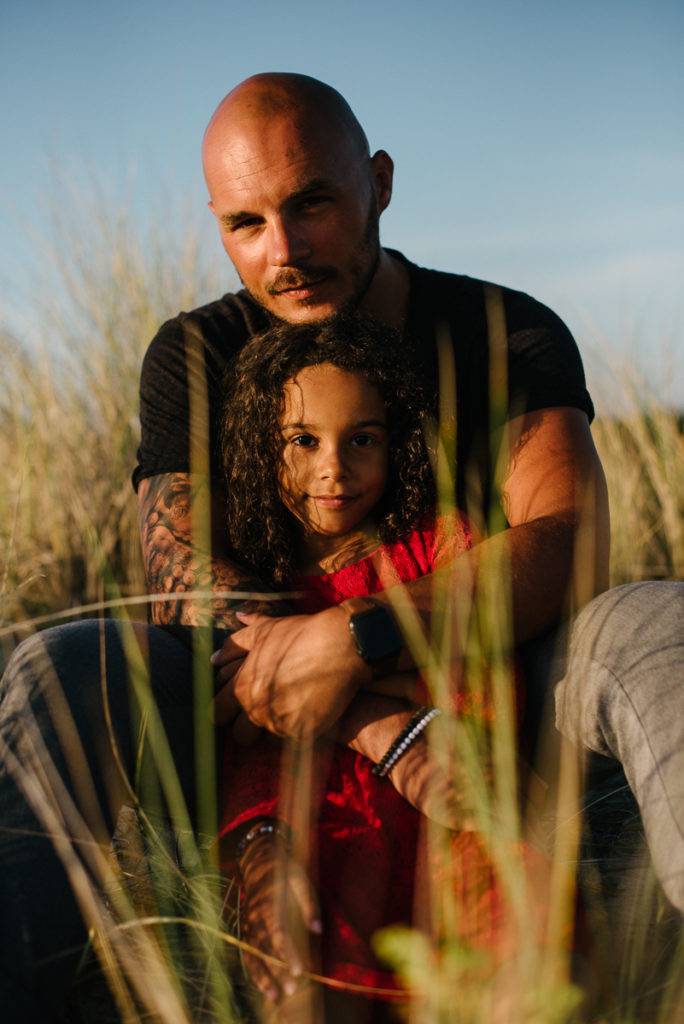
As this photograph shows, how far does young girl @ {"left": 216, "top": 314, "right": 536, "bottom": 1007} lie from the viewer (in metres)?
1.68

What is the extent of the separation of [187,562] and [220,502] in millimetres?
250

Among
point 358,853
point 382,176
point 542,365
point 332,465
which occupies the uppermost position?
point 382,176

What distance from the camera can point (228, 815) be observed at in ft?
5.68

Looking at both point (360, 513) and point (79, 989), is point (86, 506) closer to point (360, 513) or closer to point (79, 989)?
point (360, 513)

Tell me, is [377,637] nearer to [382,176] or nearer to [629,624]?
[629,624]

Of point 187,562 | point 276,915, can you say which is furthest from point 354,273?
point 276,915

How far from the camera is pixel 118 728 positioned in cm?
166

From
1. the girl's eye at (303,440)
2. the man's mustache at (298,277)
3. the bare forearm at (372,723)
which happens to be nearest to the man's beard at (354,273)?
the man's mustache at (298,277)

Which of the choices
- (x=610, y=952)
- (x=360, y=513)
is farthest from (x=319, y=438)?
(x=610, y=952)

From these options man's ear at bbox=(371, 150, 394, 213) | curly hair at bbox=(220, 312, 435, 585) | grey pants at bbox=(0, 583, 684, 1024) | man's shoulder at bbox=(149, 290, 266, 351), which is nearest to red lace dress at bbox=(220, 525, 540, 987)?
grey pants at bbox=(0, 583, 684, 1024)

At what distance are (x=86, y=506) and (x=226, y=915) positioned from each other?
8.40 ft

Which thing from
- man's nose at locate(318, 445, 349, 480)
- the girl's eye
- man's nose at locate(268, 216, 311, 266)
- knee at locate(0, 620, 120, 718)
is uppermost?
man's nose at locate(268, 216, 311, 266)

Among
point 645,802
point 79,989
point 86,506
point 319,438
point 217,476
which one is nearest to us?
point 645,802

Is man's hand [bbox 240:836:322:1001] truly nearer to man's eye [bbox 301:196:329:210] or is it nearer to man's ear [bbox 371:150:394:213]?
man's eye [bbox 301:196:329:210]
